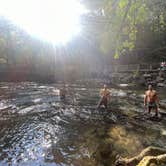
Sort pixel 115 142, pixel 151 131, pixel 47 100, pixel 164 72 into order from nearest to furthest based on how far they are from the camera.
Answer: pixel 115 142 → pixel 151 131 → pixel 47 100 → pixel 164 72

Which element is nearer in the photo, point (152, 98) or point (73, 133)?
point (73, 133)

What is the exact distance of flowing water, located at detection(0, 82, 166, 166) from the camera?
902 centimetres

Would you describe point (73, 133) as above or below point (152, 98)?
below

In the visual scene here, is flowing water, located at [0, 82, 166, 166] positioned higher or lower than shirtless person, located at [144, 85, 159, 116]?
lower

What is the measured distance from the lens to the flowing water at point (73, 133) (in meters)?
9.02

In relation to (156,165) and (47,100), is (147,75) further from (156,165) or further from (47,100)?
(156,165)

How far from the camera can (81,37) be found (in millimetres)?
50000

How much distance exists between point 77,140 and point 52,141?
123 centimetres

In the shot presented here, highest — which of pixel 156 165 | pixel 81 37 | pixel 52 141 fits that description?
pixel 81 37

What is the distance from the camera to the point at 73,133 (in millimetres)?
11805

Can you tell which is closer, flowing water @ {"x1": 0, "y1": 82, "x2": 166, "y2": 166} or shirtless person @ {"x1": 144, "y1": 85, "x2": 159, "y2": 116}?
flowing water @ {"x1": 0, "y1": 82, "x2": 166, "y2": 166}

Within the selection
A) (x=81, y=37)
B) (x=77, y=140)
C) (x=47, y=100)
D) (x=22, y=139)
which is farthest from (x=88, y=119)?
(x=81, y=37)

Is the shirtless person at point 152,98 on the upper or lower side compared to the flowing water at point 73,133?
upper

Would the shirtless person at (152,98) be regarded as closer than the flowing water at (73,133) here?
No
